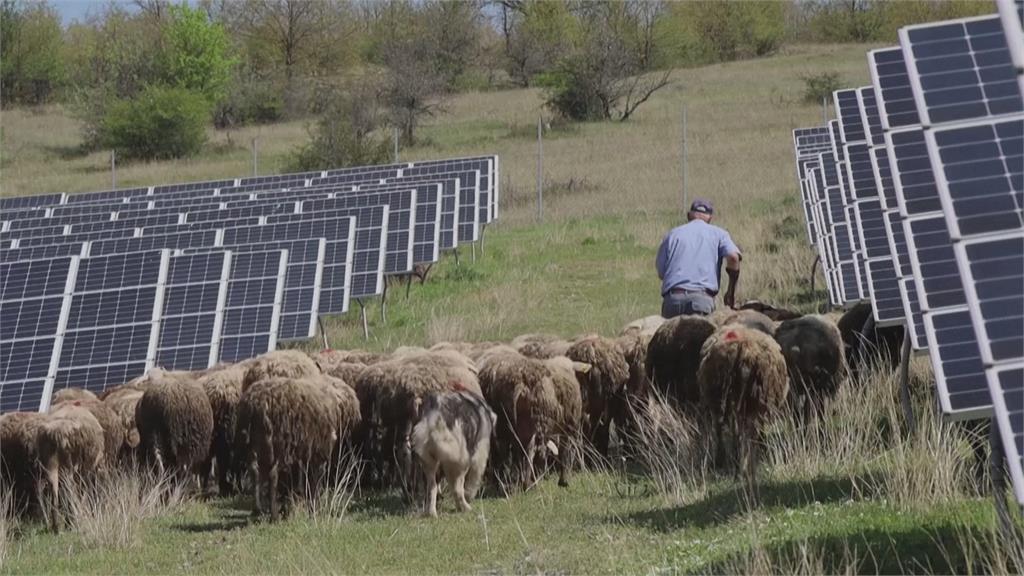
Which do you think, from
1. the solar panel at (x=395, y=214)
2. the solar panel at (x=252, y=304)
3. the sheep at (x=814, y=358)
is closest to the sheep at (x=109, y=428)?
the solar panel at (x=252, y=304)

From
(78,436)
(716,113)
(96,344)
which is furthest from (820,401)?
(716,113)

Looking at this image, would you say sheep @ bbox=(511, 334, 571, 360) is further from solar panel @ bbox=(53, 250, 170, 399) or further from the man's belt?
solar panel @ bbox=(53, 250, 170, 399)

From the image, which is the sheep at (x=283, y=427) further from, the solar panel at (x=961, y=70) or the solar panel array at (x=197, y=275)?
the solar panel at (x=961, y=70)

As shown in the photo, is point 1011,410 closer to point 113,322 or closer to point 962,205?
point 962,205

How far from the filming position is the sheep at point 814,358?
13856 mm

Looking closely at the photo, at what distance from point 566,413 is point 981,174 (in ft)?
20.1

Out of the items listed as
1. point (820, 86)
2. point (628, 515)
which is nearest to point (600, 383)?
point (628, 515)

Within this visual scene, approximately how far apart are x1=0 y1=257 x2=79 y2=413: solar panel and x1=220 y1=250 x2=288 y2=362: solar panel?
6.55ft

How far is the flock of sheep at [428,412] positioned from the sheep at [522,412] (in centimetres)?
1

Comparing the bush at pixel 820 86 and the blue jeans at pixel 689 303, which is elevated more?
the bush at pixel 820 86

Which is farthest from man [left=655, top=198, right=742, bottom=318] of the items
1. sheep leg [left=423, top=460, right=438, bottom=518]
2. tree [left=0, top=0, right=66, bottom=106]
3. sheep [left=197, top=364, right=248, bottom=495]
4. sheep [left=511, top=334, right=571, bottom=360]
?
tree [left=0, top=0, right=66, bottom=106]

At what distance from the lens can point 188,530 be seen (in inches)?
499

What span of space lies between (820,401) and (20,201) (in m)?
34.3

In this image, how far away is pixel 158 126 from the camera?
2445 inches
